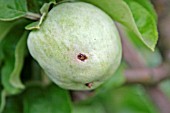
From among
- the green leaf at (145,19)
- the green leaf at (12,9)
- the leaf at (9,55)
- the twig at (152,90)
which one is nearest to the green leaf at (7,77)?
the leaf at (9,55)

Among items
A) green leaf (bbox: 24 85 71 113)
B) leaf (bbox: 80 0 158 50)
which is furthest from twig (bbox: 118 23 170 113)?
leaf (bbox: 80 0 158 50)

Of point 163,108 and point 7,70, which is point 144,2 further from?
point 163,108

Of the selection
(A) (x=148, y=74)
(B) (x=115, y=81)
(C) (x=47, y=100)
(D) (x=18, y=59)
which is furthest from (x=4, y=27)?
(A) (x=148, y=74)

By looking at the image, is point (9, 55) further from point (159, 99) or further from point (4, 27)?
point (159, 99)

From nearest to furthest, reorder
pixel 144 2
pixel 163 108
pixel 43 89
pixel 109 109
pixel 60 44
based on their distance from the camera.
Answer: pixel 60 44, pixel 144 2, pixel 43 89, pixel 163 108, pixel 109 109

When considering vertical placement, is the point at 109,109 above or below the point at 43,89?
below

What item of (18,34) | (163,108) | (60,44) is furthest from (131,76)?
(60,44)

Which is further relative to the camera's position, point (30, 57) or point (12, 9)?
point (30, 57)
